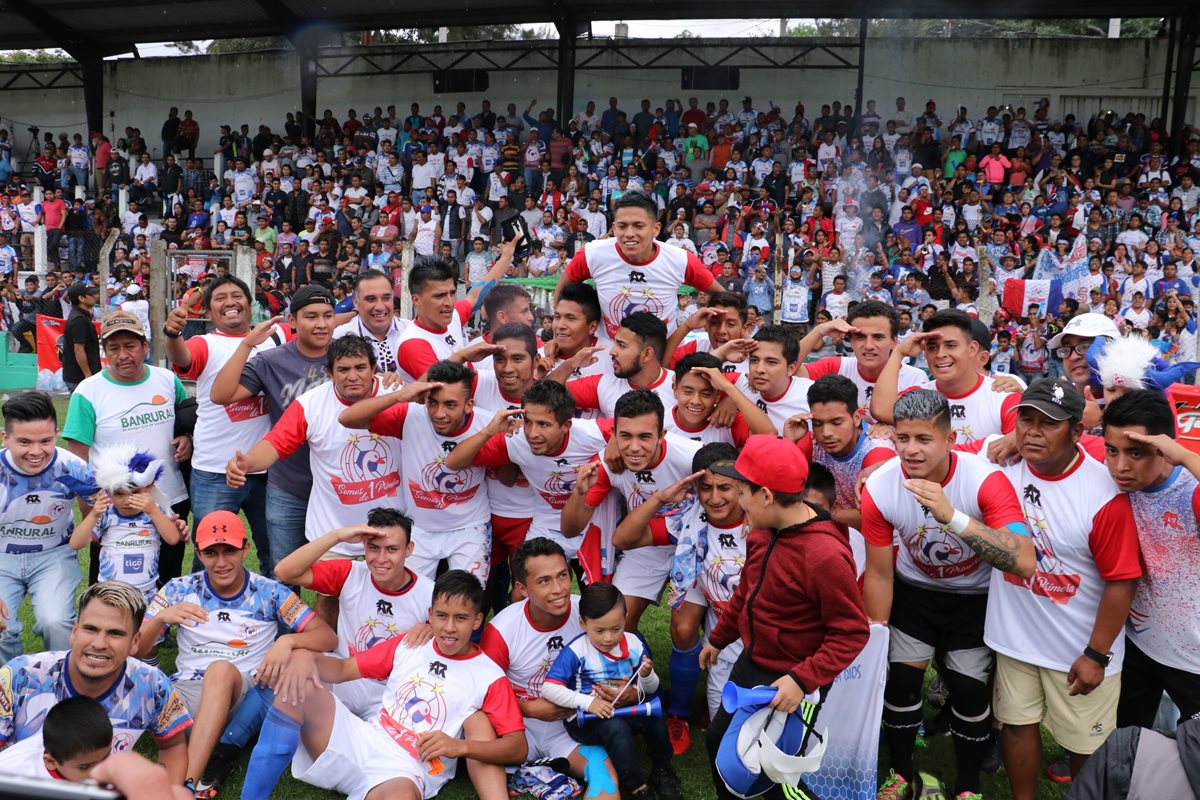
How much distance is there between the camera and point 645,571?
577 centimetres

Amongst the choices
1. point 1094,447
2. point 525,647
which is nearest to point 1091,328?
point 1094,447

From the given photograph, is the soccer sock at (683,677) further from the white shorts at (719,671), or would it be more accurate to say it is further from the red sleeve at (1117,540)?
the red sleeve at (1117,540)

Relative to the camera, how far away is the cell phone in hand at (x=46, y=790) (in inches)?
64.4

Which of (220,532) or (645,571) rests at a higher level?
(220,532)

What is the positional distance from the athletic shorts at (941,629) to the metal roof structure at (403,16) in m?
20.2

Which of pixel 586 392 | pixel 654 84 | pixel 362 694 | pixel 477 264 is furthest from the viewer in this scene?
pixel 654 84

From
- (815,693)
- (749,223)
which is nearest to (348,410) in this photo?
(815,693)

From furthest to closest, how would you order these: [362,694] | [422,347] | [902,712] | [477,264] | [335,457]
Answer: [477,264] → [422,347] → [335,457] → [362,694] → [902,712]

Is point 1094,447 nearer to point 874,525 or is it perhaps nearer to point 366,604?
point 874,525

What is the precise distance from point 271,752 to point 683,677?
7.11 ft

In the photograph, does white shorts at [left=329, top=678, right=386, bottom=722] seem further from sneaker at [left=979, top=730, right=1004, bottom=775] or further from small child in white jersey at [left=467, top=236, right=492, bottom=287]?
small child in white jersey at [left=467, top=236, right=492, bottom=287]

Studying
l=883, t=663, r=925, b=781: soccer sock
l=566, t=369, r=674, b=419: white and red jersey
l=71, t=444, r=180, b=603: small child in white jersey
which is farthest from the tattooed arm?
l=71, t=444, r=180, b=603: small child in white jersey

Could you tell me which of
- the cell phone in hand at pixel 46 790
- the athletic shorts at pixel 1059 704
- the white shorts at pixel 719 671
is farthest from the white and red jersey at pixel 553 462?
the cell phone in hand at pixel 46 790

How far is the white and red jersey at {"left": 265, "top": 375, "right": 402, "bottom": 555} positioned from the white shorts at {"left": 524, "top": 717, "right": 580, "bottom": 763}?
158 centimetres
